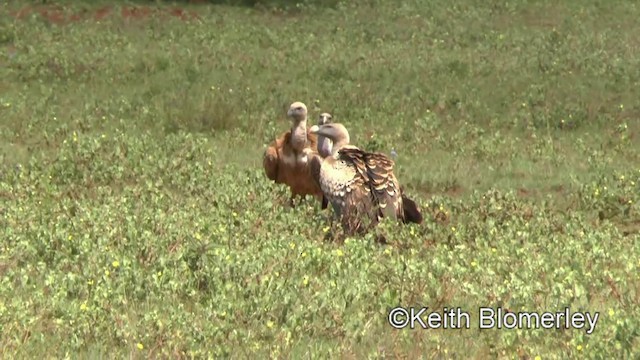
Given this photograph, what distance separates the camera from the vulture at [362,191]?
32.9ft

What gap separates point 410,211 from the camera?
10461mm

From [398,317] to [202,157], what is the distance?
9.09 meters

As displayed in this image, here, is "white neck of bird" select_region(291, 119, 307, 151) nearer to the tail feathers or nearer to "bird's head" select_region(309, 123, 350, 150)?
"bird's head" select_region(309, 123, 350, 150)

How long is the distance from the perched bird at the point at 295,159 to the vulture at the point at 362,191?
5.40 ft

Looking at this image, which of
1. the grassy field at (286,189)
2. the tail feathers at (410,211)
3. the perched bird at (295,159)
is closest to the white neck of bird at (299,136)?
the perched bird at (295,159)

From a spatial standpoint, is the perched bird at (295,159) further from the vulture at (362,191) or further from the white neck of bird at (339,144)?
the vulture at (362,191)

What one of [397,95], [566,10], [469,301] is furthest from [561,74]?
[469,301]

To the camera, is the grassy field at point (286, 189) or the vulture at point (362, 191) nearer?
the grassy field at point (286, 189)

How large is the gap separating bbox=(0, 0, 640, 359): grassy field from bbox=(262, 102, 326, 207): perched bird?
0.92ft

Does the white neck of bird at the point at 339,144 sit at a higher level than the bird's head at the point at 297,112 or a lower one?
higher

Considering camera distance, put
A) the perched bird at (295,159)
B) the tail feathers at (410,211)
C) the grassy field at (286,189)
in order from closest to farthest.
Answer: the grassy field at (286,189) < the tail feathers at (410,211) < the perched bird at (295,159)

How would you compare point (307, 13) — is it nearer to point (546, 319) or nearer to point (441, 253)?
point (441, 253)

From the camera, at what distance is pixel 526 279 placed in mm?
7953

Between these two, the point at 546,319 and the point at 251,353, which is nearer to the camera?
the point at 251,353
